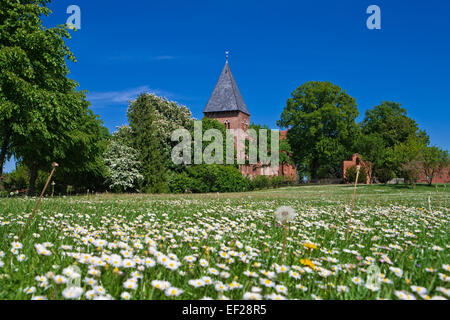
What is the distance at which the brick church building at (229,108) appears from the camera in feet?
202

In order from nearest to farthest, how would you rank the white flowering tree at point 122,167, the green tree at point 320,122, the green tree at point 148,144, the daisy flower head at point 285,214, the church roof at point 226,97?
the daisy flower head at point 285,214 < the white flowering tree at point 122,167 < the green tree at point 148,144 < the green tree at point 320,122 < the church roof at point 226,97

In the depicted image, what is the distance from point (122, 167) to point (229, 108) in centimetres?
3386

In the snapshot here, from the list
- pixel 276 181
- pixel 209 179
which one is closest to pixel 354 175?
pixel 276 181

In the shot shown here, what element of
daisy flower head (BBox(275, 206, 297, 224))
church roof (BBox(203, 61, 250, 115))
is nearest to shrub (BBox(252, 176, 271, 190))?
church roof (BBox(203, 61, 250, 115))

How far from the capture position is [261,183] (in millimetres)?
44875

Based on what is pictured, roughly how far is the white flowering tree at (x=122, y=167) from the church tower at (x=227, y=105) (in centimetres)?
3044

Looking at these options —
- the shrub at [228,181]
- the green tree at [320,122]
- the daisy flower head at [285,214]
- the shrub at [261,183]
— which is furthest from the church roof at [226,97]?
the daisy flower head at [285,214]

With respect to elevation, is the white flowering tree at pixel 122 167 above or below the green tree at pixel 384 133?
below

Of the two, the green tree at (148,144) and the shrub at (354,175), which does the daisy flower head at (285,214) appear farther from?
the shrub at (354,175)

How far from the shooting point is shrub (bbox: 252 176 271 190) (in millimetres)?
43350

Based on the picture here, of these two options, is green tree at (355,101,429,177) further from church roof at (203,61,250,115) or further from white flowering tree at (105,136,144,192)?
white flowering tree at (105,136,144,192)

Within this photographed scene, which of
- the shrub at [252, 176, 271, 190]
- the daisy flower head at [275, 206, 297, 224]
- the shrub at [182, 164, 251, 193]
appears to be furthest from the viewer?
the shrub at [252, 176, 271, 190]
